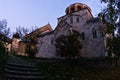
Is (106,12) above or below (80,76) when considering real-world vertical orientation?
above

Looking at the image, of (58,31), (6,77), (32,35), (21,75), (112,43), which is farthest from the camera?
(58,31)

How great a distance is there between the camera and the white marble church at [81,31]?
1350 inches

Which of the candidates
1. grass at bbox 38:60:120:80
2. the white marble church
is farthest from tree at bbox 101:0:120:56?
the white marble church

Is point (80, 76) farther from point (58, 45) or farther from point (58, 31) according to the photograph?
point (58, 31)

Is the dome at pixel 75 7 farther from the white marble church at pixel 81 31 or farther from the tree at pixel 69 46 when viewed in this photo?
the tree at pixel 69 46

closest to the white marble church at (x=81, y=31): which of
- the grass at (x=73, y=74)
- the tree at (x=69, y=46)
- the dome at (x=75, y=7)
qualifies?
the dome at (x=75, y=7)

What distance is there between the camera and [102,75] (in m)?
21.0

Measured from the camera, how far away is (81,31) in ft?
122

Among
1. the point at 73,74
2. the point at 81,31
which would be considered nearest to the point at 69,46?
the point at 73,74

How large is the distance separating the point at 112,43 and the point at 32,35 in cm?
1529

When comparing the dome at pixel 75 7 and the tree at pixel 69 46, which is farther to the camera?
the dome at pixel 75 7

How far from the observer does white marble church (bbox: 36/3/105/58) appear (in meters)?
34.3

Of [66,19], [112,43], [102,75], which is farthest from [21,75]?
[66,19]

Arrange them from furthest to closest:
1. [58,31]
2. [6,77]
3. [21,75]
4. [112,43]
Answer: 1. [58,31]
2. [112,43]
3. [21,75]
4. [6,77]
